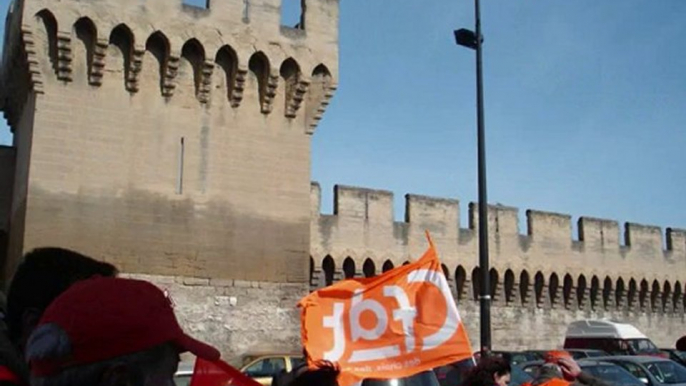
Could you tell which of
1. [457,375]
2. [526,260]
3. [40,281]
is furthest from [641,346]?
[40,281]

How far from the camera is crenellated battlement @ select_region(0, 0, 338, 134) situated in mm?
17234

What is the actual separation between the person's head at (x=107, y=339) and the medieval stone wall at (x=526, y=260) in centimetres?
2231

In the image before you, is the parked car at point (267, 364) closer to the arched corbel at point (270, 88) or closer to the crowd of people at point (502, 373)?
the arched corbel at point (270, 88)

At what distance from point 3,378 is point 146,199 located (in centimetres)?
1606

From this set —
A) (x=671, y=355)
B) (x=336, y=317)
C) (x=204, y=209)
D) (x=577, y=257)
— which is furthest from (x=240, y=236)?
(x=577, y=257)

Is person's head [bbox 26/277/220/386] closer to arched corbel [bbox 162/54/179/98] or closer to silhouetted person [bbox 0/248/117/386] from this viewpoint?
silhouetted person [bbox 0/248/117/386]

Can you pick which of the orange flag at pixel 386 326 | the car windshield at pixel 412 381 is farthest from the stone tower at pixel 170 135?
the orange flag at pixel 386 326

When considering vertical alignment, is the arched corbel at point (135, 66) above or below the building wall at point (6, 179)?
above

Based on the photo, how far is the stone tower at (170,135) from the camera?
17078mm

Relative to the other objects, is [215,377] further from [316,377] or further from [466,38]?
[466,38]

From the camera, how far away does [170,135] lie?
18250 mm

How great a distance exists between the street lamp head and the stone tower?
6.81 metres

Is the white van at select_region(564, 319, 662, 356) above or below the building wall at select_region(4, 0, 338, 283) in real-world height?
below

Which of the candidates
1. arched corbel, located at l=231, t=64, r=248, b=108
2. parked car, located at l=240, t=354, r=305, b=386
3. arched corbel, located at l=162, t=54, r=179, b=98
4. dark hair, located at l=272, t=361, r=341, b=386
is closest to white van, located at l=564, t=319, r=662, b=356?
parked car, located at l=240, t=354, r=305, b=386
